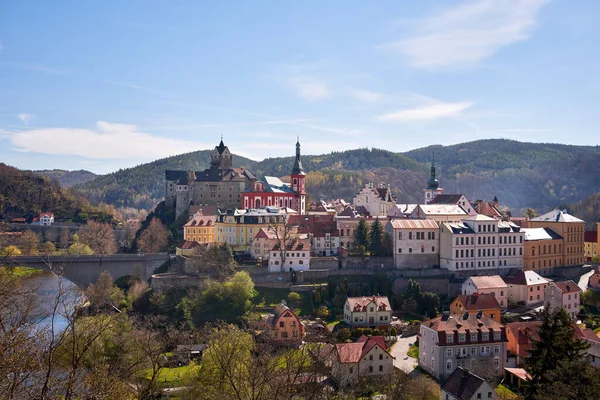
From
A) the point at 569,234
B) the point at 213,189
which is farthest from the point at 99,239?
the point at 569,234

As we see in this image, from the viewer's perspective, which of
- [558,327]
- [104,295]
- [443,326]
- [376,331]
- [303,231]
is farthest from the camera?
[303,231]

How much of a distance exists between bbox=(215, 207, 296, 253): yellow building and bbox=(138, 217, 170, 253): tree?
30.5 ft

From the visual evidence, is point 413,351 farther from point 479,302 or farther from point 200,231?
point 200,231

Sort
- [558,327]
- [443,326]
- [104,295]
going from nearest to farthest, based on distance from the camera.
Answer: [558,327]
[443,326]
[104,295]

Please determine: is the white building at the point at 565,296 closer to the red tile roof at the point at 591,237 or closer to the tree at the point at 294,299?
the red tile roof at the point at 591,237

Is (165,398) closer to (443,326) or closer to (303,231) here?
(443,326)

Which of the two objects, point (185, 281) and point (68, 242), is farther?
point (68, 242)

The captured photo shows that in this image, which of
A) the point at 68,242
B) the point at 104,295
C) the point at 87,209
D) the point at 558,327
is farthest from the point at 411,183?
the point at 558,327

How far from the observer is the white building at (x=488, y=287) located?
171 feet

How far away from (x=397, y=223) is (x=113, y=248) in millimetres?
39190

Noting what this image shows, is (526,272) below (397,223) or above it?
below

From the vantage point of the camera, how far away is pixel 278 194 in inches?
3066

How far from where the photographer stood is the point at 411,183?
17950 centimetres

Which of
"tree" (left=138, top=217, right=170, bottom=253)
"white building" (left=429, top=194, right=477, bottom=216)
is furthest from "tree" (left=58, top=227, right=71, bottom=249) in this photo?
"white building" (left=429, top=194, right=477, bottom=216)
